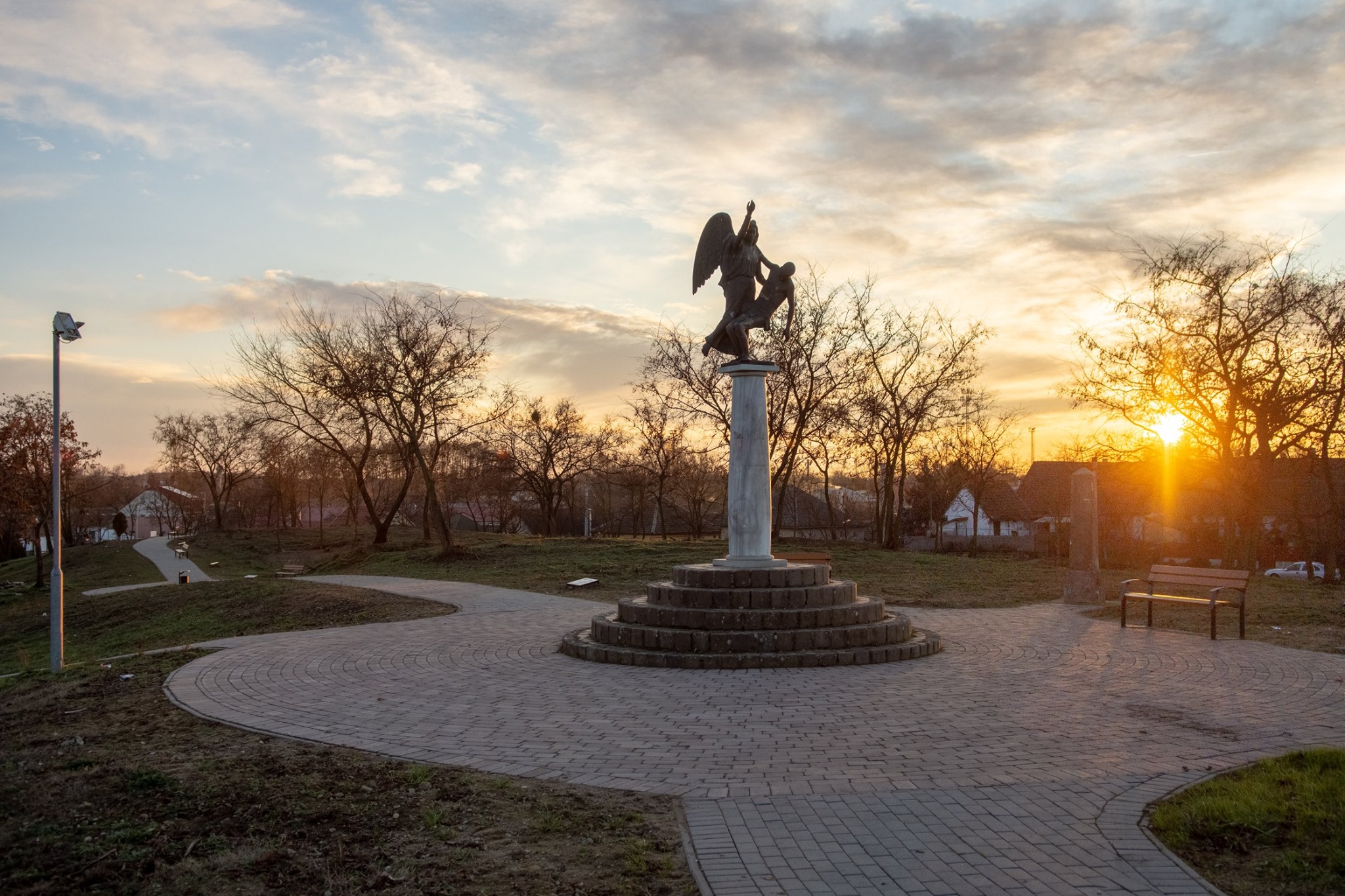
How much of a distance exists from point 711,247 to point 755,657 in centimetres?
622

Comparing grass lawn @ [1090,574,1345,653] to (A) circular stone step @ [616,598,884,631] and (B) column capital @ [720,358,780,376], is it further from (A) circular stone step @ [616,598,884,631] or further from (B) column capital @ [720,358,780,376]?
(B) column capital @ [720,358,780,376]

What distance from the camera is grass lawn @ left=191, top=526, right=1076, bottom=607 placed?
1903 centimetres

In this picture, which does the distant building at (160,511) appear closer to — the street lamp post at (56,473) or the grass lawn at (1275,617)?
the street lamp post at (56,473)

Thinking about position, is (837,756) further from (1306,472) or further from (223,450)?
(223,450)

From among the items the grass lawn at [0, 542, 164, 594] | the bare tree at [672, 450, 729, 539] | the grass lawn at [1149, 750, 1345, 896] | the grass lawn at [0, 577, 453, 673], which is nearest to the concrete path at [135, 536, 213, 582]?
the grass lawn at [0, 542, 164, 594]

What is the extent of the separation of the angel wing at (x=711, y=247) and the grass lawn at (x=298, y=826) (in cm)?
897

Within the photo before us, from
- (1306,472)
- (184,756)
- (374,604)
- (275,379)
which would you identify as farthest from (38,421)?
(1306,472)

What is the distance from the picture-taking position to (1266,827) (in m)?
5.20

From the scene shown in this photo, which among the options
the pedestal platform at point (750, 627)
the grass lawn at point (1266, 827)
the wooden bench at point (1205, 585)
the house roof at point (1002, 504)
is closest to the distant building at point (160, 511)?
the house roof at point (1002, 504)

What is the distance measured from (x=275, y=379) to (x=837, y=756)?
30948mm

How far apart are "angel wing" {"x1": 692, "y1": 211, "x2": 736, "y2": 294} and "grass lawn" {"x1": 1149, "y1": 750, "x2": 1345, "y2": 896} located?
31.3ft

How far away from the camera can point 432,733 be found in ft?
24.7

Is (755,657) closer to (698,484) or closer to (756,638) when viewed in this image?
(756,638)

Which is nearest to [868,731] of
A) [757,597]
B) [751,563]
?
[757,597]
